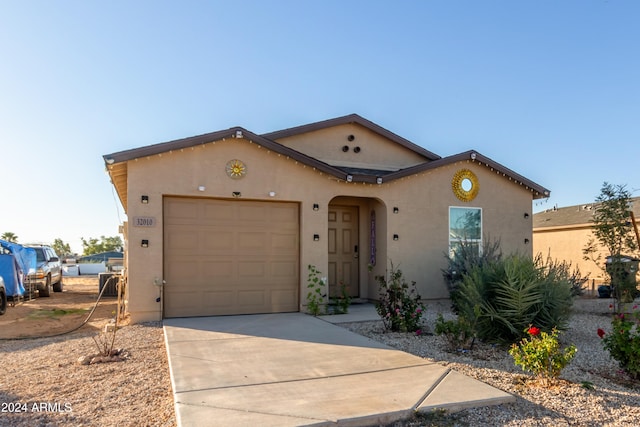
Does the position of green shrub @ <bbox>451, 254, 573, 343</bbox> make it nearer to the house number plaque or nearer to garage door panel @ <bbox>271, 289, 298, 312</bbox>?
garage door panel @ <bbox>271, 289, 298, 312</bbox>

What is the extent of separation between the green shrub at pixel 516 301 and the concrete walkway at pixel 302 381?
1.70 metres

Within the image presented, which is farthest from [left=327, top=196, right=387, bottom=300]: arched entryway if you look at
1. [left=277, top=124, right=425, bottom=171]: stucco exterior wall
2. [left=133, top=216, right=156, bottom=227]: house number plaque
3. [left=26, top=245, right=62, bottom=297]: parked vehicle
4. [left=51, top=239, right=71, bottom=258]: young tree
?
[left=51, top=239, right=71, bottom=258]: young tree

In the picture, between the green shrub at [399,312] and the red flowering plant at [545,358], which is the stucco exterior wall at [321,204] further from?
the red flowering plant at [545,358]

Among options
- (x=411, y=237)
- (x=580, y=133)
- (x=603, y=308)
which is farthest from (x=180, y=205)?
(x=580, y=133)

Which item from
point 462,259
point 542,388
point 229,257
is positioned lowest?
point 542,388

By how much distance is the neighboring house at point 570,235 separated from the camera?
68.5 feet

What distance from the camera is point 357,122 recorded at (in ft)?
39.7

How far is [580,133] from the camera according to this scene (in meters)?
14.5

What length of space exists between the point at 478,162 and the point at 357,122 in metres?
3.47

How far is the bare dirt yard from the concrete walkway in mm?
A: 250

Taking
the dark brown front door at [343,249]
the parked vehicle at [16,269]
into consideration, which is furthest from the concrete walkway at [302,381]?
the parked vehicle at [16,269]

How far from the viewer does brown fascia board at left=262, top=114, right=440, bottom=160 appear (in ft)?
37.7

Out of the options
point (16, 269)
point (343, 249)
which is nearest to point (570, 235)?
point (343, 249)

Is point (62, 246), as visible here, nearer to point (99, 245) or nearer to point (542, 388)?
point (99, 245)
